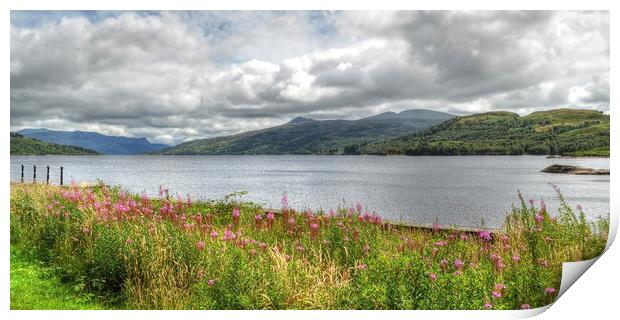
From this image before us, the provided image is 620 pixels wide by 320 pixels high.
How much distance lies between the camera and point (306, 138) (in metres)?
38.5

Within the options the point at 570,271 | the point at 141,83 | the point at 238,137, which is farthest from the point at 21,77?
the point at 238,137

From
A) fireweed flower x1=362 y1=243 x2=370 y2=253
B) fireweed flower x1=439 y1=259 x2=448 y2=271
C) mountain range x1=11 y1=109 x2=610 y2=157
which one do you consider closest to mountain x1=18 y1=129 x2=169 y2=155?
mountain range x1=11 y1=109 x2=610 y2=157

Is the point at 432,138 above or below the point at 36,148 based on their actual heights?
above

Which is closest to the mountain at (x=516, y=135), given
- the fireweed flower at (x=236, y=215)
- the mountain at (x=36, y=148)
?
the fireweed flower at (x=236, y=215)

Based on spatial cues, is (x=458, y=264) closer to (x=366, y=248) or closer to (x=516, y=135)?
(x=366, y=248)

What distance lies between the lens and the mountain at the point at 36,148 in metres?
8.82

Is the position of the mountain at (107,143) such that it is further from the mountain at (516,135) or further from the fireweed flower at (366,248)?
the mountain at (516,135)

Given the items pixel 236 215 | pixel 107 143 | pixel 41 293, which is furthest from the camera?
pixel 107 143

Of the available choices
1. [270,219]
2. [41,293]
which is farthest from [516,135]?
[41,293]

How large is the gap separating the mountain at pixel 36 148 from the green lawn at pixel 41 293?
2946 mm

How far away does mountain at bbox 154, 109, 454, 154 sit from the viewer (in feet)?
90.7

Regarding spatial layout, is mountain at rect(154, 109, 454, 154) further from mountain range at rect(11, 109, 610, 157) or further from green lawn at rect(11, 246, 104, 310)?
green lawn at rect(11, 246, 104, 310)

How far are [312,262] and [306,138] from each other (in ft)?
107
